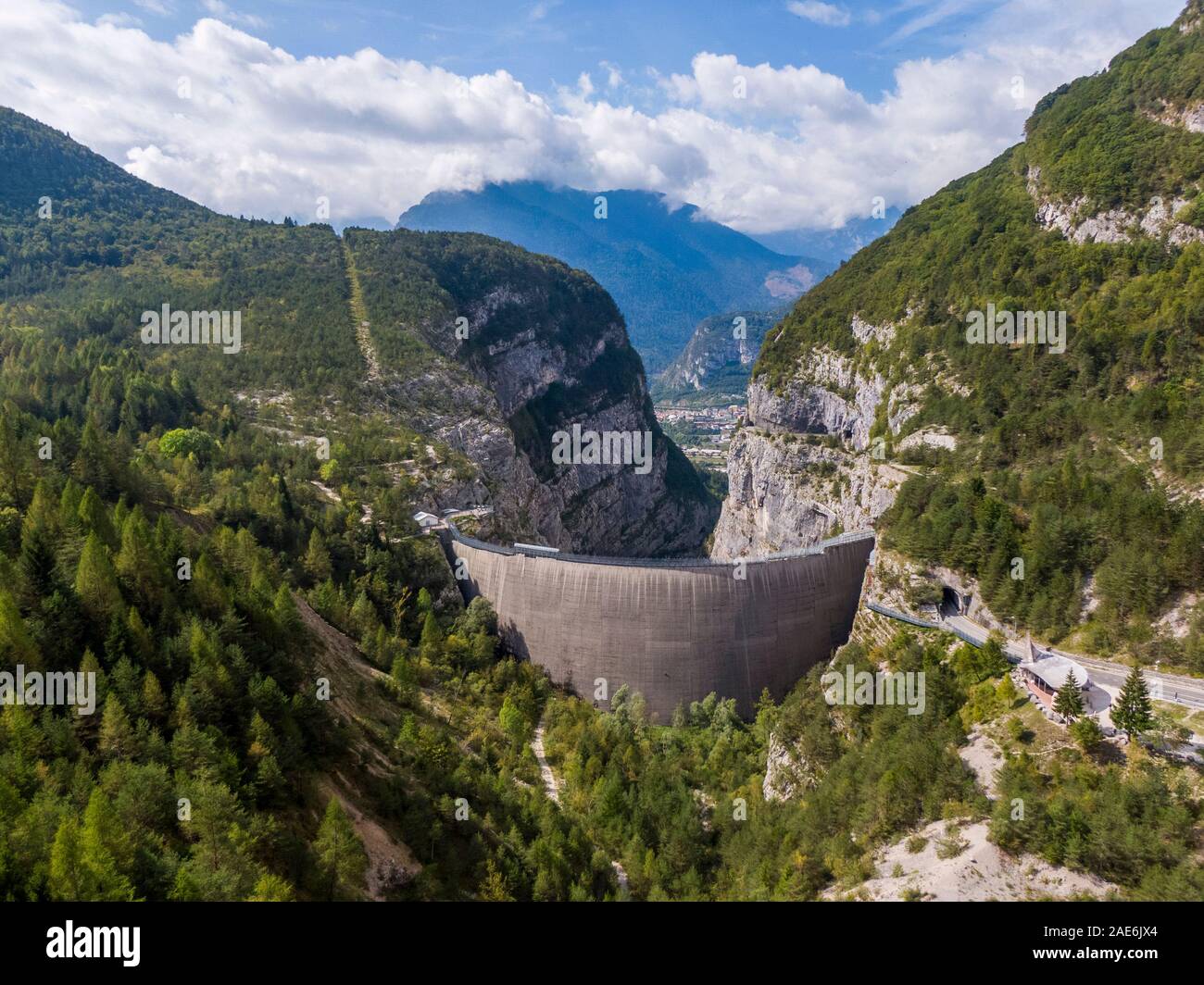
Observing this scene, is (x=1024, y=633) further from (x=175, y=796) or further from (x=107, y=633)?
(x=107, y=633)

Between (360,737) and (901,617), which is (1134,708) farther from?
(360,737)

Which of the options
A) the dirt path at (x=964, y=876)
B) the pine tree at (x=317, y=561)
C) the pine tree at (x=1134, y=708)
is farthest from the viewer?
the pine tree at (x=317, y=561)

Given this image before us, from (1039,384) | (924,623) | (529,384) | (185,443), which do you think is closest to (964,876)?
(924,623)

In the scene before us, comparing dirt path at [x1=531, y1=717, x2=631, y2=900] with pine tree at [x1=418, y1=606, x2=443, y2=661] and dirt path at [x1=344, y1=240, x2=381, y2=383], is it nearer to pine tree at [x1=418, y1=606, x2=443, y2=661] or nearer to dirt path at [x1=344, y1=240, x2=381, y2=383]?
pine tree at [x1=418, y1=606, x2=443, y2=661]

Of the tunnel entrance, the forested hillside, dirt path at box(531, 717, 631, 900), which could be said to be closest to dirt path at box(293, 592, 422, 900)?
the forested hillside

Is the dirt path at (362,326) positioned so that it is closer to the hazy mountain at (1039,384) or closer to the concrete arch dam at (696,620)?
the concrete arch dam at (696,620)

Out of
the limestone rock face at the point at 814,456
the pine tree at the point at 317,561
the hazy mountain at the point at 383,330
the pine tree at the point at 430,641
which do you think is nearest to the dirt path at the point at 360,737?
the pine tree at the point at 317,561
